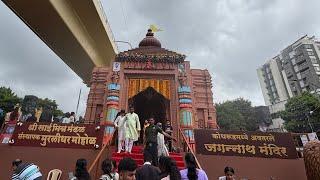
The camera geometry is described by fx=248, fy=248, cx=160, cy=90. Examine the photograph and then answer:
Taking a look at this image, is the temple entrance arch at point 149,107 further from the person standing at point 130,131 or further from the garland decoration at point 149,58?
the person standing at point 130,131

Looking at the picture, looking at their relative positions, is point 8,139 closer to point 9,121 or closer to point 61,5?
point 9,121

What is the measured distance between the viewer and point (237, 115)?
42125 mm

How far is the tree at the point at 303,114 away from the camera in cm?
2784

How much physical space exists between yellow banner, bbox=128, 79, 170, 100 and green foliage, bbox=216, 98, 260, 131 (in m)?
29.9

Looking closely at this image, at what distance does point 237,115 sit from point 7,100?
34.2m

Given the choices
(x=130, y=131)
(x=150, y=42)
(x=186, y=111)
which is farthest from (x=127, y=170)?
(x=150, y=42)

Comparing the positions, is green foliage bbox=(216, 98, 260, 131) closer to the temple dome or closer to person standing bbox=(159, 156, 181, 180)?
the temple dome

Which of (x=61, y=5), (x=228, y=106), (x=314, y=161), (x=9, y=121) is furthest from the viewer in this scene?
(x=228, y=106)

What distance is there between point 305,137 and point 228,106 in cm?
3521

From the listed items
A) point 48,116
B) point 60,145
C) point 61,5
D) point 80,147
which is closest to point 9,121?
point 60,145

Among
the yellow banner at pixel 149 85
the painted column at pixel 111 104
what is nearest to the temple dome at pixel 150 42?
the yellow banner at pixel 149 85

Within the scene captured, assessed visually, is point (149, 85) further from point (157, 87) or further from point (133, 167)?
point (133, 167)

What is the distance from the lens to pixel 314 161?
24.9 feet

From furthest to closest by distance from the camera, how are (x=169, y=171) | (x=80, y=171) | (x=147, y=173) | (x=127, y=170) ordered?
(x=80, y=171) → (x=169, y=171) → (x=147, y=173) → (x=127, y=170)
